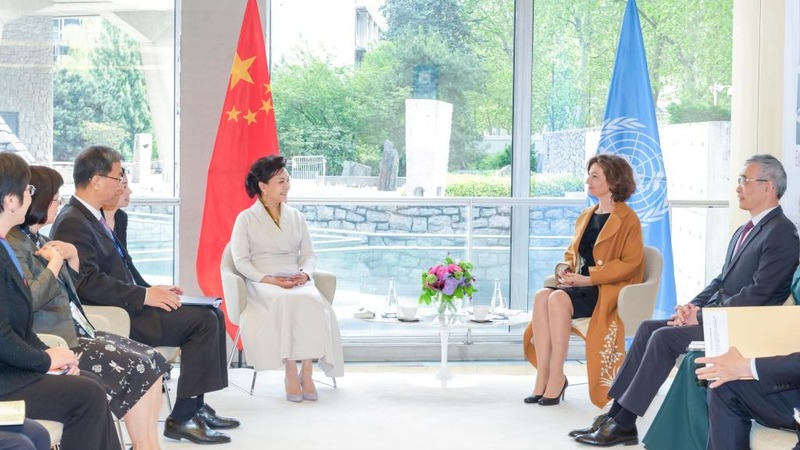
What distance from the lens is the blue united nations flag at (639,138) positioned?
7.15 m

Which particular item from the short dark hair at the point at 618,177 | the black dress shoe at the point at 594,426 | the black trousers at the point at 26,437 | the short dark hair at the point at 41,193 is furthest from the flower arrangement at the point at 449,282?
the black trousers at the point at 26,437

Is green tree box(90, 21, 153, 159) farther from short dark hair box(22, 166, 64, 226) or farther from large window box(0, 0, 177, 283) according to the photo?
short dark hair box(22, 166, 64, 226)

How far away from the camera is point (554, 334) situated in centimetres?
618

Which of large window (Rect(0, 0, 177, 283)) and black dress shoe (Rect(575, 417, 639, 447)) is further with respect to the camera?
large window (Rect(0, 0, 177, 283))

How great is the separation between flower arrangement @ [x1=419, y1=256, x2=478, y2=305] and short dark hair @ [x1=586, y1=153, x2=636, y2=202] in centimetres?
95

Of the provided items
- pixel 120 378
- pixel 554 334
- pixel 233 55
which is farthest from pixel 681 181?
pixel 120 378

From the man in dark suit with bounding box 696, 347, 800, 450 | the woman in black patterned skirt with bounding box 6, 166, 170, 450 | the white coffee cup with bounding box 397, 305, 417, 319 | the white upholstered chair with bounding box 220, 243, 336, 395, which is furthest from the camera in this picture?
the white coffee cup with bounding box 397, 305, 417, 319

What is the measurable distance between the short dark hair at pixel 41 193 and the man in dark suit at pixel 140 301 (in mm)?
638

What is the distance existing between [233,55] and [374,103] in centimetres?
108

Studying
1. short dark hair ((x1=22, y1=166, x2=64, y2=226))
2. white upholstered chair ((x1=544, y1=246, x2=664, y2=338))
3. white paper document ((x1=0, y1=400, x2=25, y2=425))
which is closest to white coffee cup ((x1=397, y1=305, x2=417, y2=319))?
white upholstered chair ((x1=544, y1=246, x2=664, y2=338))

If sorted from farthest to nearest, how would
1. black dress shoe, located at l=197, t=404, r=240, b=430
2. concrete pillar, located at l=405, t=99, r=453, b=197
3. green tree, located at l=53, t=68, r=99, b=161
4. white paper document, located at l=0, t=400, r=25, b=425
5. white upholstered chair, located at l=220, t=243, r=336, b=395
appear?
concrete pillar, located at l=405, t=99, r=453, b=197 < green tree, located at l=53, t=68, r=99, b=161 < white upholstered chair, located at l=220, t=243, r=336, b=395 < black dress shoe, located at l=197, t=404, r=240, b=430 < white paper document, located at l=0, t=400, r=25, b=425

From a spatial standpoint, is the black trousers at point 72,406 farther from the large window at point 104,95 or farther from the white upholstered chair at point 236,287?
the large window at point 104,95

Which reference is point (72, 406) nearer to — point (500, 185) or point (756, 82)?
point (500, 185)

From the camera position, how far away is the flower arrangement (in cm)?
637
